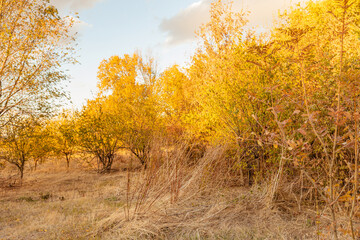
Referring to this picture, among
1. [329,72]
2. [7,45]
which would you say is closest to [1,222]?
[7,45]

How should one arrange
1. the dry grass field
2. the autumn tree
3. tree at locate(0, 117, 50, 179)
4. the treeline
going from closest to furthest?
the treeline
the dry grass field
tree at locate(0, 117, 50, 179)
the autumn tree

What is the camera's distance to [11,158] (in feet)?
39.8

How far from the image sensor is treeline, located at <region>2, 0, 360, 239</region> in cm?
267

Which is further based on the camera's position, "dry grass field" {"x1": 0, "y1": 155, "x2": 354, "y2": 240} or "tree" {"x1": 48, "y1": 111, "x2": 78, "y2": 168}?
"tree" {"x1": 48, "y1": 111, "x2": 78, "y2": 168}

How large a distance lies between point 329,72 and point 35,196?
9.25 meters

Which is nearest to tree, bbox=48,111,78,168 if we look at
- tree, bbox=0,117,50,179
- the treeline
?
the treeline

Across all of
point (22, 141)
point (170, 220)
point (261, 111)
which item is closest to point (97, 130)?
point (22, 141)

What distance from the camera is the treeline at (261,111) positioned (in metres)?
2.67

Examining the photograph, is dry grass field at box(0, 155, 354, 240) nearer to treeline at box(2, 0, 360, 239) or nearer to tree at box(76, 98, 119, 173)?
treeline at box(2, 0, 360, 239)

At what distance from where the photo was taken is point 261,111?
267 inches

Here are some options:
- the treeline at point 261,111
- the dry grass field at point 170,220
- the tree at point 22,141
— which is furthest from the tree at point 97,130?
the dry grass field at point 170,220

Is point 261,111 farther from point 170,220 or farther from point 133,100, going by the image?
point 133,100

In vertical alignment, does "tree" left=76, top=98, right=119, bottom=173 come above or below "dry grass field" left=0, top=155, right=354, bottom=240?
above

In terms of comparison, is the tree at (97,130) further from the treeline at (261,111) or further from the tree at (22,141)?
the tree at (22,141)
